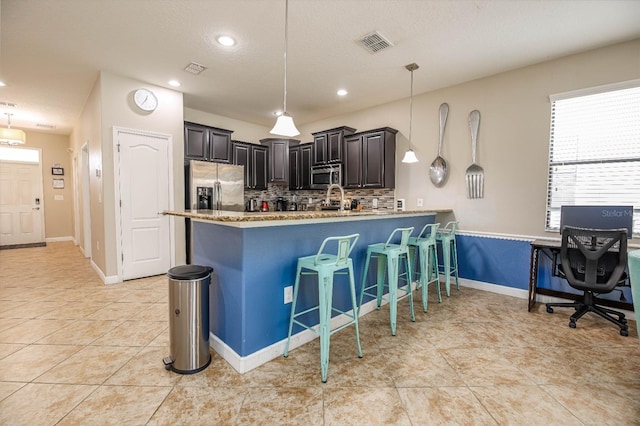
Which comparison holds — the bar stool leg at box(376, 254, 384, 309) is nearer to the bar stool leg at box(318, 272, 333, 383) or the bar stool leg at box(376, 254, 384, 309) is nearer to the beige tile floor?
the beige tile floor

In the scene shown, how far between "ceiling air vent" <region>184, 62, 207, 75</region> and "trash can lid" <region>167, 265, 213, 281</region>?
8.69 ft

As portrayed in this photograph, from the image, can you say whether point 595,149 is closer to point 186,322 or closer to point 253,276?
point 253,276

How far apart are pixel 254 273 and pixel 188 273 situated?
1.48ft

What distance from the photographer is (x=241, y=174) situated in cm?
523

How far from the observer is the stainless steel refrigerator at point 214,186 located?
15.0 feet

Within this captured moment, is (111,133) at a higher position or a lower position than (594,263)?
higher

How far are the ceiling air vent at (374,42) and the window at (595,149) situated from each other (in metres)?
2.08

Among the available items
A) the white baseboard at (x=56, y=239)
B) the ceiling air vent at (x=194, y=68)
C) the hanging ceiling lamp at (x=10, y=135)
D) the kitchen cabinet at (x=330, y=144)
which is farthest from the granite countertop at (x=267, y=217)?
the white baseboard at (x=56, y=239)

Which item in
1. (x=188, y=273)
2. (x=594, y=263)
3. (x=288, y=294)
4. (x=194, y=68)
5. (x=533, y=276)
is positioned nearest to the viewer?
(x=188, y=273)

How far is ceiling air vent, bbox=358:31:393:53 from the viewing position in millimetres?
2865

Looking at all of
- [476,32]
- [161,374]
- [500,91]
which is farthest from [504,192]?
[161,374]

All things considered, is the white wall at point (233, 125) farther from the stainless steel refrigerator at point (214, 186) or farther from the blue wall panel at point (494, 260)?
the blue wall panel at point (494, 260)

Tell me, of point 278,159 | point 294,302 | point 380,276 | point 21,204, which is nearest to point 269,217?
point 294,302

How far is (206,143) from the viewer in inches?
197
